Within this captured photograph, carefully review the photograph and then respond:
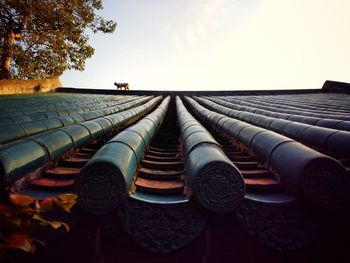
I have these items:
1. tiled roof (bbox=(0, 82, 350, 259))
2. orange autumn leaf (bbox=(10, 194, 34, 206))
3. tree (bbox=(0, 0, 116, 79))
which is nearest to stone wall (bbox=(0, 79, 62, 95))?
tree (bbox=(0, 0, 116, 79))

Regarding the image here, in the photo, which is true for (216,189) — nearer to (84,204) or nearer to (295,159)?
(295,159)

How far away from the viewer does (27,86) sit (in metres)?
11.2

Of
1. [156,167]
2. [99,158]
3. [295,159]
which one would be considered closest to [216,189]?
[295,159]

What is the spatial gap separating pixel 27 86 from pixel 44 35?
26.4 feet

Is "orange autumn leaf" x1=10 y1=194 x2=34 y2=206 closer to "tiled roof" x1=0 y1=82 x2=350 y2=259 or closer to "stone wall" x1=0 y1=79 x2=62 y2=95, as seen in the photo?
"tiled roof" x1=0 y1=82 x2=350 y2=259

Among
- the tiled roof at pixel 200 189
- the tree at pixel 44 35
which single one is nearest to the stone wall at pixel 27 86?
the tree at pixel 44 35

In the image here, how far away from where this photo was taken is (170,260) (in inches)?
76.0

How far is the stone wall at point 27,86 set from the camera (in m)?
9.70

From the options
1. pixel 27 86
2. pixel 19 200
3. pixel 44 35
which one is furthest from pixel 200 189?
pixel 44 35

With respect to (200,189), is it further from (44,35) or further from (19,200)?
(44,35)

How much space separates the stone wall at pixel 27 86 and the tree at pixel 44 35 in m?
4.39

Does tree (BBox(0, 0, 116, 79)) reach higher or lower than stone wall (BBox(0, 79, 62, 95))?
higher

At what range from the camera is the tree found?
15.7 metres

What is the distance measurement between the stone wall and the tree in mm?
4387
